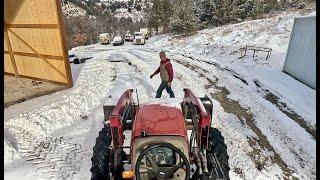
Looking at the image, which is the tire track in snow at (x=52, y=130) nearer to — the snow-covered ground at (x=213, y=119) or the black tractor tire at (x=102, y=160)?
the snow-covered ground at (x=213, y=119)

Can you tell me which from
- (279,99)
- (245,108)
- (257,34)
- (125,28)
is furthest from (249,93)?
(125,28)

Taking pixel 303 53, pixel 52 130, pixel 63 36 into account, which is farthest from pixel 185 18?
pixel 52 130

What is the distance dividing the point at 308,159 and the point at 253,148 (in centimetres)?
115

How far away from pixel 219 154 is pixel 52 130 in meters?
4.45

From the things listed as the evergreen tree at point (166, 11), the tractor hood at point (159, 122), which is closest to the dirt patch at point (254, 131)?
the tractor hood at point (159, 122)

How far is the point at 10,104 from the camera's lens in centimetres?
864

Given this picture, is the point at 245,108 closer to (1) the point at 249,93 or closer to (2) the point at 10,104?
(1) the point at 249,93

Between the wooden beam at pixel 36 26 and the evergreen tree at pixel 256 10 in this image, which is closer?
the wooden beam at pixel 36 26

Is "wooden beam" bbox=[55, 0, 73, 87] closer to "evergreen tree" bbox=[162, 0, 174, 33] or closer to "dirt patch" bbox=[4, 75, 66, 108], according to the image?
"dirt patch" bbox=[4, 75, 66, 108]

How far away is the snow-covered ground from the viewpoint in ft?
20.2

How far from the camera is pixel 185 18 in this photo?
134 ft

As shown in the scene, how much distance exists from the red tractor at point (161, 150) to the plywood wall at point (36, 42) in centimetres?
656

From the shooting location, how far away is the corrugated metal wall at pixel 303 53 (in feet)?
42.2

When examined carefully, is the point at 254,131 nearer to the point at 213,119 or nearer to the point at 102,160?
the point at 213,119
